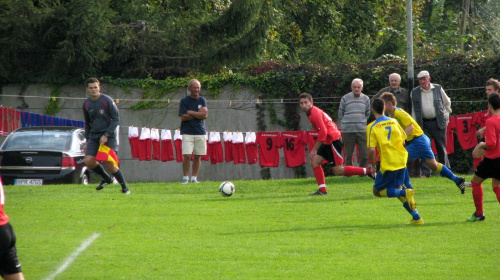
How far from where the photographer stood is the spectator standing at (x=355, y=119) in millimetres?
16422

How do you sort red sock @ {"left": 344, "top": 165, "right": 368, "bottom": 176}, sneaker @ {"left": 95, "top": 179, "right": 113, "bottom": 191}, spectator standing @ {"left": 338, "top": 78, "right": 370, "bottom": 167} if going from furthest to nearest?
spectator standing @ {"left": 338, "top": 78, "right": 370, "bottom": 167}, sneaker @ {"left": 95, "top": 179, "right": 113, "bottom": 191}, red sock @ {"left": 344, "top": 165, "right": 368, "bottom": 176}

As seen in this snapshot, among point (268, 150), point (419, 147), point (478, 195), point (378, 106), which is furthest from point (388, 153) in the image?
point (268, 150)

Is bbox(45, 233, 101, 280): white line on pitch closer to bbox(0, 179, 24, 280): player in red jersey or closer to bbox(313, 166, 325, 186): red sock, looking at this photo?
bbox(0, 179, 24, 280): player in red jersey

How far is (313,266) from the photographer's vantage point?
771 cm

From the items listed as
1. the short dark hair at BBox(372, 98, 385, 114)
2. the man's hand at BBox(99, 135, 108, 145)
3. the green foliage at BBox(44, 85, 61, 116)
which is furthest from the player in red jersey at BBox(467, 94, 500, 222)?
the green foliage at BBox(44, 85, 61, 116)

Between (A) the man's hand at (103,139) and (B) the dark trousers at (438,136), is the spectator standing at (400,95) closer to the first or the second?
(B) the dark trousers at (438,136)

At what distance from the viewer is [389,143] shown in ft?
35.2

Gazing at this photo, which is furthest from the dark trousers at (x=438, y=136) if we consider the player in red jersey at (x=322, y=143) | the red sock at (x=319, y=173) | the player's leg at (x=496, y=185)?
the player's leg at (x=496, y=185)

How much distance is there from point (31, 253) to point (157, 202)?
4914 mm

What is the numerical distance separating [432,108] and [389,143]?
235 inches

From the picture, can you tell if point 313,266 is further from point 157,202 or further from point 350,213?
point 157,202

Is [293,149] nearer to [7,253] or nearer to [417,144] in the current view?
[417,144]

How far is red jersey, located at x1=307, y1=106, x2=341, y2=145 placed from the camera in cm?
1388

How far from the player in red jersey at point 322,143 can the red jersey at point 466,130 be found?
6297mm
